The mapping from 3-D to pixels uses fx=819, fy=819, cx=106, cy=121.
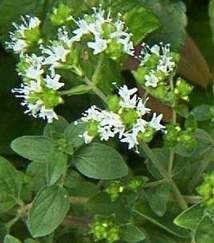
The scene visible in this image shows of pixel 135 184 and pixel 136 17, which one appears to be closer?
pixel 135 184

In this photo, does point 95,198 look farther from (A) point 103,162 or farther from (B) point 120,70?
(B) point 120,70

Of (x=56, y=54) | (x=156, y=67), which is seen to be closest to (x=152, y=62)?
(x=156, y=67)

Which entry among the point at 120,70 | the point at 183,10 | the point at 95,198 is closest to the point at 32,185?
the point at 95,198

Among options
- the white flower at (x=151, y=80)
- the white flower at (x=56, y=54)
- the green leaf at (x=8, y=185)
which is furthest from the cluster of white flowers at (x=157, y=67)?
the green leaf at (x=8, y=185)

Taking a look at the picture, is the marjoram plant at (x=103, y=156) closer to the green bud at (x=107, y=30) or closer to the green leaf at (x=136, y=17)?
the green bud at (x=107, y=30)

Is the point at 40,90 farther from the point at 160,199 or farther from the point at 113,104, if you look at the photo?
the point at 160,199

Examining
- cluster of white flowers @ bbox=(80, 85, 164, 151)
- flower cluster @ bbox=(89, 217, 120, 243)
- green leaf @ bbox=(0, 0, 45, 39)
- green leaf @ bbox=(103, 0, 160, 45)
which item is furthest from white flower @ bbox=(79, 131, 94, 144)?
green leaf @ bbox=(0, 0, 45, 39)
